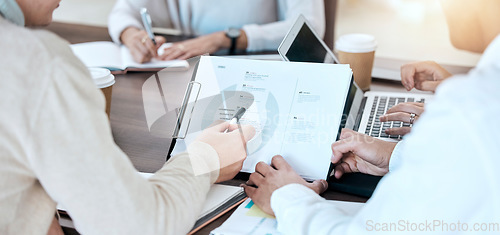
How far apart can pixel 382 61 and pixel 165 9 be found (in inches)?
35.0

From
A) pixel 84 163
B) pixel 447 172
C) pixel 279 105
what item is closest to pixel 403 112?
pixel 279 105

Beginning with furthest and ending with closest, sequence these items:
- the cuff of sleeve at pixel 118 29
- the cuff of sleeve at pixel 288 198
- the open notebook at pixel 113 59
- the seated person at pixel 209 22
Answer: the cuff of sleeve at pixel 118 29 < the seated person at pixel 209 22 < the open notebook at pixel 113 59 < the cuff of sleeve at pixel 288 198

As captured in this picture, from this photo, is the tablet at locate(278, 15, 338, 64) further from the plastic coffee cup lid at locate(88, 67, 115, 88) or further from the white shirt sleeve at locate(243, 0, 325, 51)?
the white shirt sleeve at locate(243, 0, 325, 51)

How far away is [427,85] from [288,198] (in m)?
0.59

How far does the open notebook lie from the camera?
54.1 inches

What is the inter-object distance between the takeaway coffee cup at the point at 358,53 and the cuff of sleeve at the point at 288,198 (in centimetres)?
53

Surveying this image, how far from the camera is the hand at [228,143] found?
2.68ft

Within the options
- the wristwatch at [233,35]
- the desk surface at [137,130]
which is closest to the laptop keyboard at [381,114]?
the desk surface at [137,130]

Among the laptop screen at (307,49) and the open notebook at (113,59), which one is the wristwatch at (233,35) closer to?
the open notebook at (113,59)

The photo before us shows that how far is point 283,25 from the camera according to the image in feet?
5.58

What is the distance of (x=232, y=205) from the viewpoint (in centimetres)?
79

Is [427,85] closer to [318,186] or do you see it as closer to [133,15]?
[318,186]

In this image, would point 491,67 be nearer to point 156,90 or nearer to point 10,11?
point 10,11

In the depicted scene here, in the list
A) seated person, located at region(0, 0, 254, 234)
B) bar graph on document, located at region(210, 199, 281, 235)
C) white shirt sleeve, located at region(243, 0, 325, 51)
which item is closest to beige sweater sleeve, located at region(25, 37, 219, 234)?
seated person, located at region(0, 0, 254, 234)
